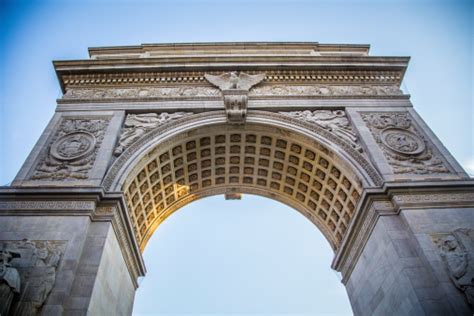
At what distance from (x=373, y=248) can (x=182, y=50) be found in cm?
1417

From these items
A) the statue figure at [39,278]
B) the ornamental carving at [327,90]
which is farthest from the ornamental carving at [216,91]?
the statue figure at [39,278]

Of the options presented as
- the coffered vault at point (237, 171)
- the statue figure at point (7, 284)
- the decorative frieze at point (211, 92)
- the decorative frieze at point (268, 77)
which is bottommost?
the statue figure at point (7, 284)

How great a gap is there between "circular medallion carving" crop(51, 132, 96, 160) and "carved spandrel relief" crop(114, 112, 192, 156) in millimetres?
1050

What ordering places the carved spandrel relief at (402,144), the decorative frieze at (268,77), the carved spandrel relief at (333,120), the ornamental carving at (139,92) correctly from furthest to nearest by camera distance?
the decorative frieze at (268,77) < the ornamental carving at (139,92) < the carved spandrel relief at (333,120) < the carved spandrel relief at (402,144)

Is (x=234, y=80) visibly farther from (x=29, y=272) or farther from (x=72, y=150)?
(x=29, y=272)

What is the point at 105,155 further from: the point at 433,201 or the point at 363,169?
the point at 433,201

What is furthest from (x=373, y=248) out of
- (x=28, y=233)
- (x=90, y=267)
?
(x=28, y=233)

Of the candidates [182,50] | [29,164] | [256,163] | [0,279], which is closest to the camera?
[0,279]

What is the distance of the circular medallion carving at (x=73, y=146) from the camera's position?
36.0 feet

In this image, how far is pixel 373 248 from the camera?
9828 mm

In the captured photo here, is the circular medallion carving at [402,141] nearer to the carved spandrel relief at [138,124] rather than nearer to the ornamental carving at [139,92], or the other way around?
the ornamental carving at [139,92]

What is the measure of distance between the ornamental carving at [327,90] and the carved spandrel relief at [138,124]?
12.7 ft

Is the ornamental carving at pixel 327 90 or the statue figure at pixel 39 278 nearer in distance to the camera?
the statue figure at pixel 39 278

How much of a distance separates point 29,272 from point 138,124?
6.38 metres
